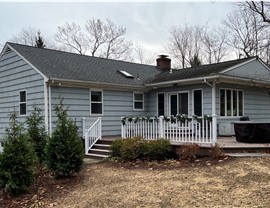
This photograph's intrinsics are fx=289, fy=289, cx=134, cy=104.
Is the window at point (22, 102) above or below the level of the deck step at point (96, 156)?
above

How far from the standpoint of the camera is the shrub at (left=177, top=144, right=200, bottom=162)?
8570mm

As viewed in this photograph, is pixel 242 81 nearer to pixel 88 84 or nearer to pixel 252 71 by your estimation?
pixel 252 71

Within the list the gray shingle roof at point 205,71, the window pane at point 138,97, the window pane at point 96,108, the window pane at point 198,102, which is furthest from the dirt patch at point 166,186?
the window pane at point 138,97

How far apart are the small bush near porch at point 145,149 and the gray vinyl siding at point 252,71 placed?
16.7ft

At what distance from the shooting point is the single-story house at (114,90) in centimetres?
1166

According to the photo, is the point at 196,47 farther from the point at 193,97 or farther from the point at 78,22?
the point at 193,97

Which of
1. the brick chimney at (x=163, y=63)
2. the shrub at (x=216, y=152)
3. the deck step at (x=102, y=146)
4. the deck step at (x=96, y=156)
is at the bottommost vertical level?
the deck step at (x=96, y=156)

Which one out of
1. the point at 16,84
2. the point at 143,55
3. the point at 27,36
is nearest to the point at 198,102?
the point at 16,84

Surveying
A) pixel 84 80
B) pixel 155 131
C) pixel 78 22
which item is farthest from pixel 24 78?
pixel 78 22

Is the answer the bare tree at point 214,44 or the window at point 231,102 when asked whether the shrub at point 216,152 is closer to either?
the window at point 231,102

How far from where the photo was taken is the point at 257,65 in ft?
49.1

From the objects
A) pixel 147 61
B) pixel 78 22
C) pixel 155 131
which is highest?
pixel 78 22

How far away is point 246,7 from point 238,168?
1608 centimetres

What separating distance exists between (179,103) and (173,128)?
A: 12.8 feet
